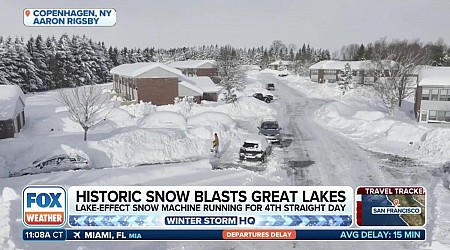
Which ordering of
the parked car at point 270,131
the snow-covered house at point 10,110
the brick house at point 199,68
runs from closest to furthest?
the snow-covered house at point 10,110 → the parked car at point 270,131 → the brick house at point 199,68

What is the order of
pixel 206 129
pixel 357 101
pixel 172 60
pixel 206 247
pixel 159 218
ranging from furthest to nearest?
1. pixel 172 60
2. pixel 357 101
3. pixel 206 129
4. pixel 206 247
5. pixel 159 218

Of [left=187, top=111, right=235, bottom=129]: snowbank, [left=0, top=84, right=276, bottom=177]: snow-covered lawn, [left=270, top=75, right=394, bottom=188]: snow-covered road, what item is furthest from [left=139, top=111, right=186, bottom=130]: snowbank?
[left=270, top=75, right=394, bottom=188]: snow-covered road

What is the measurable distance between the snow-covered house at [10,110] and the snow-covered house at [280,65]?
316 ft

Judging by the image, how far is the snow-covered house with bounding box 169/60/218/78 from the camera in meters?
66.6

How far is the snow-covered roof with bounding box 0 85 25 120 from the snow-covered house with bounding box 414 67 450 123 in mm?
37505

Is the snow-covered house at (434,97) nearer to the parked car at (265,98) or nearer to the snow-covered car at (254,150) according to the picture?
the parked car at (265,98)

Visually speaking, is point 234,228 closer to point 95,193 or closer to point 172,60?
point 95,193

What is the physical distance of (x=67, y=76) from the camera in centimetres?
2577

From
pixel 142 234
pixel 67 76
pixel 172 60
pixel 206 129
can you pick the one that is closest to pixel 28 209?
pixel 142 234

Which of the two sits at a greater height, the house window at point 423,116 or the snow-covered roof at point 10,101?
the snow-covered roof at point 10,101

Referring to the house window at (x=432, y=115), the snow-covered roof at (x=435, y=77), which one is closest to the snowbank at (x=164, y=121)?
the snow-covered roof at (x=435, y=77)

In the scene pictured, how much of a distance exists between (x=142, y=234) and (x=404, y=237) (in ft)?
15.5

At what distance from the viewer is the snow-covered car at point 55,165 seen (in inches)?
696

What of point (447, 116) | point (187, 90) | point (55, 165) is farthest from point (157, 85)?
point (447, 116)
